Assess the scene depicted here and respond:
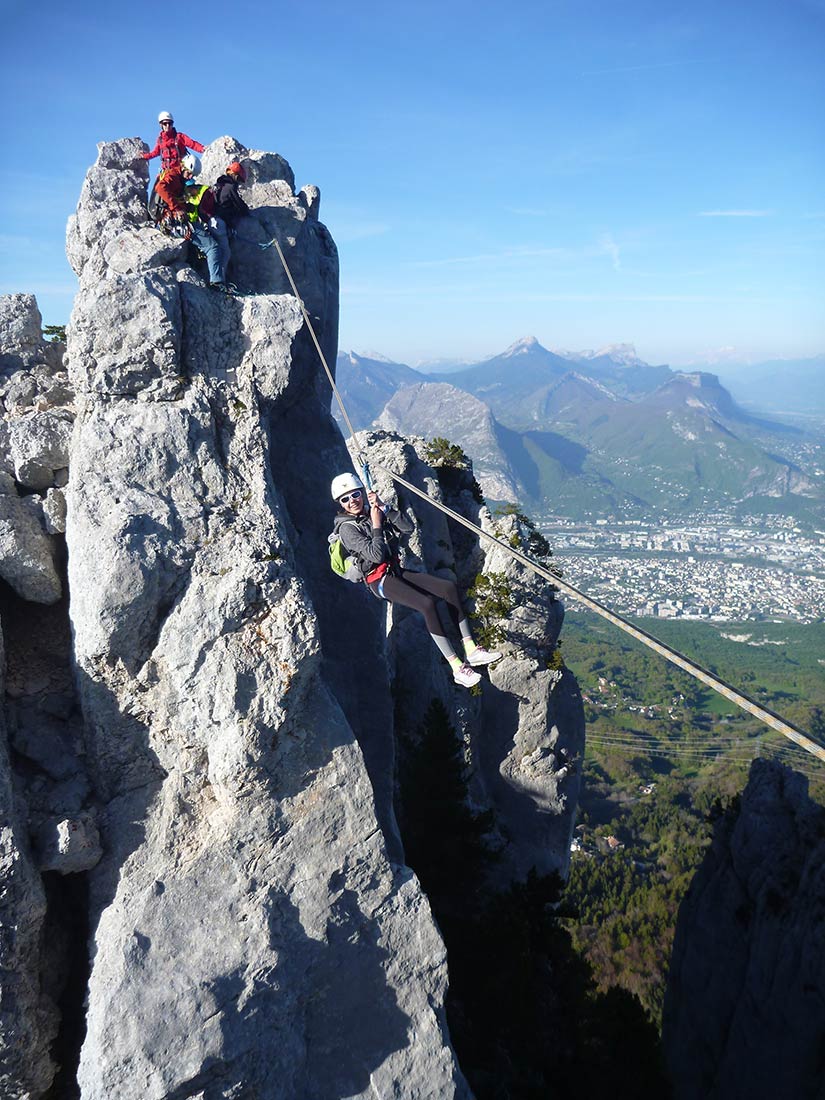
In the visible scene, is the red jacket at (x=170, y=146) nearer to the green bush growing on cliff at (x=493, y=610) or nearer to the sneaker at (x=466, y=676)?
the sneaker at (x=466, y=676)

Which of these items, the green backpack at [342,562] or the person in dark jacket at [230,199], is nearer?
the green backpack at [342,562]

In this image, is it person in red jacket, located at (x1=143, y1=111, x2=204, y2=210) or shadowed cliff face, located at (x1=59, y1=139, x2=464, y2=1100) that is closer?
shadowed cliff face, located at (x1=59, y1=139, x2=464, y2=1100)

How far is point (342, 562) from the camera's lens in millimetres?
11758

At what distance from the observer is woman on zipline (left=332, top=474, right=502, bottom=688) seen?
11352 mm

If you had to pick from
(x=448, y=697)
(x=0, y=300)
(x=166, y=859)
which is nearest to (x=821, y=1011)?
(x=448, y=697)

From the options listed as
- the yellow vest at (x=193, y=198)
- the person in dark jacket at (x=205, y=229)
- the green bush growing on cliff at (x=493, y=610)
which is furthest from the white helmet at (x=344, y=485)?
the green bush growing on cliff at (x=493, y=610)

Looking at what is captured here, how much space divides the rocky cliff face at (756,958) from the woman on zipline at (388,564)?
46.7ft

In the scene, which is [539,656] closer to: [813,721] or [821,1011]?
[821,1011]

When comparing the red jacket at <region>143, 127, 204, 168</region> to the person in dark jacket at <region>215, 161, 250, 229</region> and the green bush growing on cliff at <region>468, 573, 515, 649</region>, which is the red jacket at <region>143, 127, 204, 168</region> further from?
the green bush growing on cliff at <region>468, 573, 515, 649</region>

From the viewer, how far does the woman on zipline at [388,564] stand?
1135 centimetres

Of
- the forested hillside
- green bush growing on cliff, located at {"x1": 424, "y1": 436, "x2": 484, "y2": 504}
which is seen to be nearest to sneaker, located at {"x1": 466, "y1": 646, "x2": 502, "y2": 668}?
the forested hillside

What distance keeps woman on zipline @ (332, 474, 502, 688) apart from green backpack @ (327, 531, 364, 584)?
3.1 inches

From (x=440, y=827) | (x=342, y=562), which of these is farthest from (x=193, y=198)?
(x=440, y=827)

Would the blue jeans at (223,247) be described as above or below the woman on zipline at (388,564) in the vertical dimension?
above
